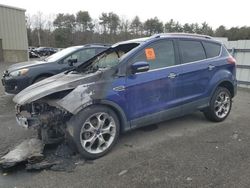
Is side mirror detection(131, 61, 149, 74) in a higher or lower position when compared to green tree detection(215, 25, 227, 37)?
lower

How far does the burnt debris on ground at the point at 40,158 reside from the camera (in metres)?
3.72

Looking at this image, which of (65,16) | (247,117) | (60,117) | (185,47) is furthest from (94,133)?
(65,16)

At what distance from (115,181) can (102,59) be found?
8.62 ft

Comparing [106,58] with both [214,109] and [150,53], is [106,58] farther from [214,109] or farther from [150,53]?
[214,109]

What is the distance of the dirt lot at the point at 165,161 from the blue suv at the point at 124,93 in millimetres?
372

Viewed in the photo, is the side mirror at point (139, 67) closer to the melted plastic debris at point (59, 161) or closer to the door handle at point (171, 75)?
the door handle at point (171, 75)

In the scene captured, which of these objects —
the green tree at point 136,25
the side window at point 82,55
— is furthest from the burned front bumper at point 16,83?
the green tree at point 136,25

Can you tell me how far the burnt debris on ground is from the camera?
3.72 m

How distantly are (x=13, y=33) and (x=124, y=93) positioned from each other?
25852 millimetres

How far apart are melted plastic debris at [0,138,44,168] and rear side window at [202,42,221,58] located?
3706 mm

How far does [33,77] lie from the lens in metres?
7.36

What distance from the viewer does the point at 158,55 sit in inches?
186

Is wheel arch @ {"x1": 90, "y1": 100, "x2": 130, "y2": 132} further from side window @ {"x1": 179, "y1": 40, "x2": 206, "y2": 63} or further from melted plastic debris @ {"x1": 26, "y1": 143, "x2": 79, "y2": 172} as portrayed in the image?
side window @ {"x1": 179, "y1": 40, "x2": 206, "y2": 63}

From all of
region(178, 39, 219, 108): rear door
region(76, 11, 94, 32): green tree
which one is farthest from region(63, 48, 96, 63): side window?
region(76, 11, 94, 32): green tree
